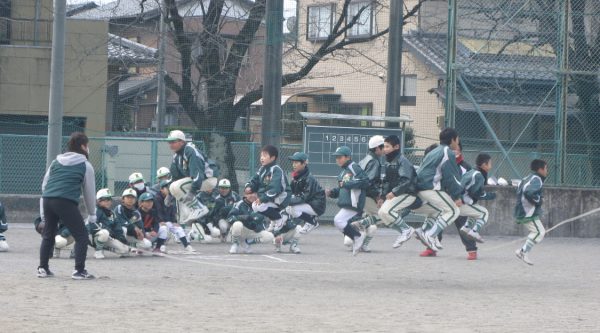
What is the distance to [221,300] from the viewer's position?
995 centimetres

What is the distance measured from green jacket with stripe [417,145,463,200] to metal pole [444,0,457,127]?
5.74 meters

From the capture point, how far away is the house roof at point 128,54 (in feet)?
82.0

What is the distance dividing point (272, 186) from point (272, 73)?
399cm

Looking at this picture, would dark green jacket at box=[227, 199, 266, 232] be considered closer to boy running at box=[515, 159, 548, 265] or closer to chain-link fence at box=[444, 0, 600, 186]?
boy running at box=[515, 159, 548, 265]

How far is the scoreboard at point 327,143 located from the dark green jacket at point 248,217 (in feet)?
18.3

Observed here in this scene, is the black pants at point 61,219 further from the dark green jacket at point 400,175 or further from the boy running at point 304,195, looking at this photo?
the boy running at point 304,195

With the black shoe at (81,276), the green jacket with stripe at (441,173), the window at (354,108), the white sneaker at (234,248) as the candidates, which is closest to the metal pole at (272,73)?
the white sneaker at (234,248)

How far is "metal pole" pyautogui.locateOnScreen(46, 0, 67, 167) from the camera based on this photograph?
58.6ft

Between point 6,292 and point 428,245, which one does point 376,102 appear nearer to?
point 428,245

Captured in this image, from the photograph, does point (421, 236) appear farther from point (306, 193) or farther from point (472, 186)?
point (306, 193)

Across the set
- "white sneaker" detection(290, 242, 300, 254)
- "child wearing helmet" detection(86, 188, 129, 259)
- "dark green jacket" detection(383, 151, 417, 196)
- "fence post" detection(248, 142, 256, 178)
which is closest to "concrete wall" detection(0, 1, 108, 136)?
"fence post" detection(248, 142, 256, 178)

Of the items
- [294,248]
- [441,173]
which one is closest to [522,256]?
[441,173]

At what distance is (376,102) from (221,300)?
810 inches

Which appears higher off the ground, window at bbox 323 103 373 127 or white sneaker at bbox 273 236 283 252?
window at bbox 323 103 373 127
